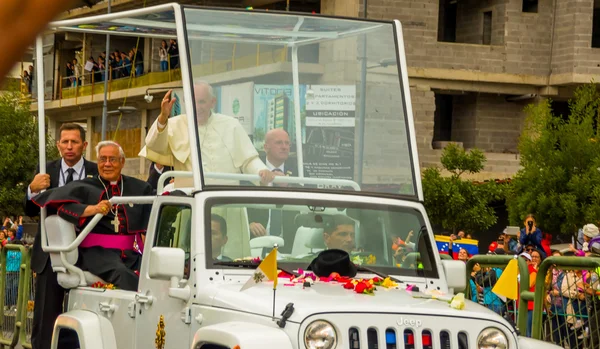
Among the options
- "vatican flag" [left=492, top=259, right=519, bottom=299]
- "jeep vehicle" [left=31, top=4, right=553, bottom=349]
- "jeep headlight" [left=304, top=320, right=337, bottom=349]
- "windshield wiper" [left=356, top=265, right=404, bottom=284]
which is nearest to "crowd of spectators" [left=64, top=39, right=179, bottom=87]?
"jeep vehicle" [left=31, top=4, right=553, bottom=349]

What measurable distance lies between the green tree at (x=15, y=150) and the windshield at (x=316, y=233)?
163ft

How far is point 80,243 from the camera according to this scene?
8.84 metres

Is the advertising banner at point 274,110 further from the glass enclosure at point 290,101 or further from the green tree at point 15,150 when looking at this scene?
the green tree at point 15,150

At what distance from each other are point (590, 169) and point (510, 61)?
32.5ft

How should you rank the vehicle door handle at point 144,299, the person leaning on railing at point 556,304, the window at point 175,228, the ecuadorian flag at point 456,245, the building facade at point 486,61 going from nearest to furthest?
the window at point 175,228, the vehicle door handle at point 144,299, the person leaning on railing at point 556,304, the ecuadorian flag at point 456,245, the building facade at point 486,61

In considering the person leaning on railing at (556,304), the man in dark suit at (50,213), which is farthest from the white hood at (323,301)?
the man in dark suit at (50,213)

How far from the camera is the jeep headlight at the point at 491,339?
611 centimetres

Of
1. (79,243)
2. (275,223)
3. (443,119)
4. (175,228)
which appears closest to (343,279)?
(275,223)

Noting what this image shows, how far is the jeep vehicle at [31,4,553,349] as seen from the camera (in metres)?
5.98

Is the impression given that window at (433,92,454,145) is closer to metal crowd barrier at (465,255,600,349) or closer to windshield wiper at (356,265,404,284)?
metal crowd barrier at (465,255,600,349)

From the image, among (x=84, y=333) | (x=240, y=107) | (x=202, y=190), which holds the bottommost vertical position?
(x=84, y=333)

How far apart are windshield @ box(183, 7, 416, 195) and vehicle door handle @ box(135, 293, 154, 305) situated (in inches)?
31.5

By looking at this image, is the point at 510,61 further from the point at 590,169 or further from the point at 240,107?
the point at 240,107

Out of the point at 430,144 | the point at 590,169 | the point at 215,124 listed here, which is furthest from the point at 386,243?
the point at 430,144
